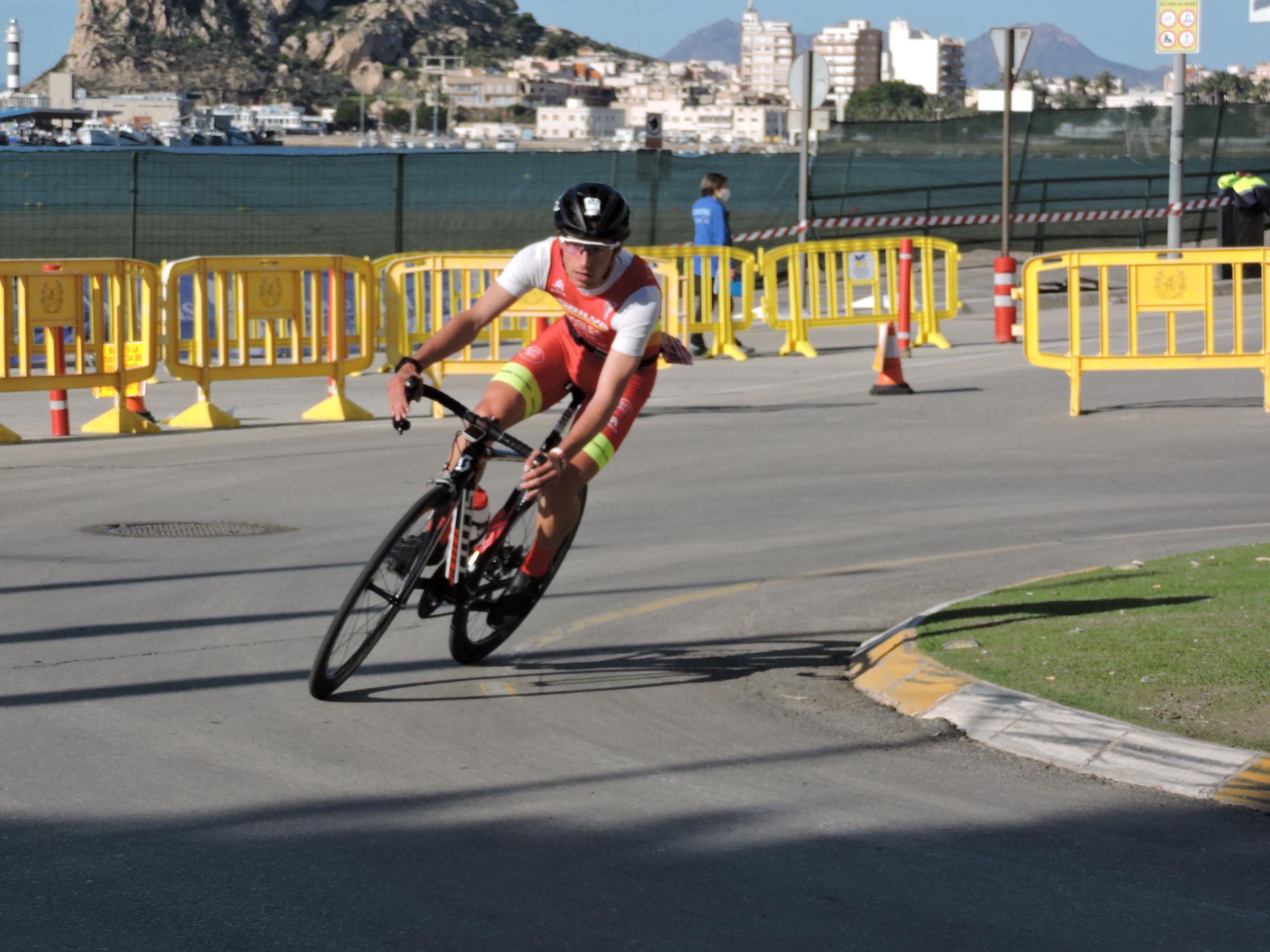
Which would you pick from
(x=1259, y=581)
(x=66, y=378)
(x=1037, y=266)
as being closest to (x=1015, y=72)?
(x=1037, y=266)

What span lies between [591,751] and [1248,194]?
86.7 ft

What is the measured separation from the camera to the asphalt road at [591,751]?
178 inches

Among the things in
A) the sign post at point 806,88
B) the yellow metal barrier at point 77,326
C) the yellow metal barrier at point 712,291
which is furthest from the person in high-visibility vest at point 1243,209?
the yellow metal barrier at point 77,326

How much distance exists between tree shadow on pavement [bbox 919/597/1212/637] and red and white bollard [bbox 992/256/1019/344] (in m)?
14.0

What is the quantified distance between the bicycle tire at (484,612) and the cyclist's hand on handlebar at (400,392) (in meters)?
0.67

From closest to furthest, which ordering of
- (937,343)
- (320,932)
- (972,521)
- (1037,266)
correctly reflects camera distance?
(320,932), (972,521), (1037,266), (937,343)

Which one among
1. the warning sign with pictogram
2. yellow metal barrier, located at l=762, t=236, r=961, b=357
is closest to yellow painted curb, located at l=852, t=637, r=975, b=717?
yellow metal barrier, located at l=762, t=236, r=961, b=357

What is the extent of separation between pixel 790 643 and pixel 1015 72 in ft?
62.7

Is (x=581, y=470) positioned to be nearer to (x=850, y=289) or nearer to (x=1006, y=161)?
(x=850, y=289)

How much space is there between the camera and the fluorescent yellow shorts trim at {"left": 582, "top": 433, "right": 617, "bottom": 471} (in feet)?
23.0

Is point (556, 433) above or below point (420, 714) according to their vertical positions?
above

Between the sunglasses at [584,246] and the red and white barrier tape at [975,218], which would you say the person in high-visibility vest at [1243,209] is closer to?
the red and white barrier tape at [975,218]

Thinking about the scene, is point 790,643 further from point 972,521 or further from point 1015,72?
point 1015,72

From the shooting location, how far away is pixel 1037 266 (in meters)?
15.7
